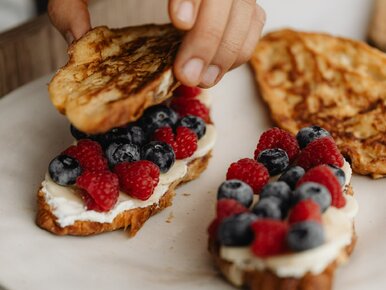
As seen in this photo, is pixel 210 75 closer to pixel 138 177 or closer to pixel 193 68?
pixel 193 68

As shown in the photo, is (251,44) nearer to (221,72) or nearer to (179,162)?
(221,72)

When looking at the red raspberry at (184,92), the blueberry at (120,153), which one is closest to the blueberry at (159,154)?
the blueberry at (120,153)

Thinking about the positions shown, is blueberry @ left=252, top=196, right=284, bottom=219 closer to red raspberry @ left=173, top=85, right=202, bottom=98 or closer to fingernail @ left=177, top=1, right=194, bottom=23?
fingernail @ left=177, top=1, right=194, bottom=23

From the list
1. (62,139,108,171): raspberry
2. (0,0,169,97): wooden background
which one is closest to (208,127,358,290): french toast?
(62,139,108,171): raspberry

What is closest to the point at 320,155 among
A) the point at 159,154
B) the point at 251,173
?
the point at 251,173

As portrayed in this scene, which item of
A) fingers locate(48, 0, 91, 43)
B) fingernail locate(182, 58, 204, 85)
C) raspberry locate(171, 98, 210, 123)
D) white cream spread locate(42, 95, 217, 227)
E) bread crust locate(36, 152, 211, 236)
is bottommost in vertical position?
bread crust locate(36, 152, 211, 236)

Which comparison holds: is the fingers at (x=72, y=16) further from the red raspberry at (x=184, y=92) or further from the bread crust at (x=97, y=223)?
the bread crust at (x=97, y=223)

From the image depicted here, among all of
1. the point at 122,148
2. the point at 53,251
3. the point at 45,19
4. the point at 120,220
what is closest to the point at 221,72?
the point at 122,148
